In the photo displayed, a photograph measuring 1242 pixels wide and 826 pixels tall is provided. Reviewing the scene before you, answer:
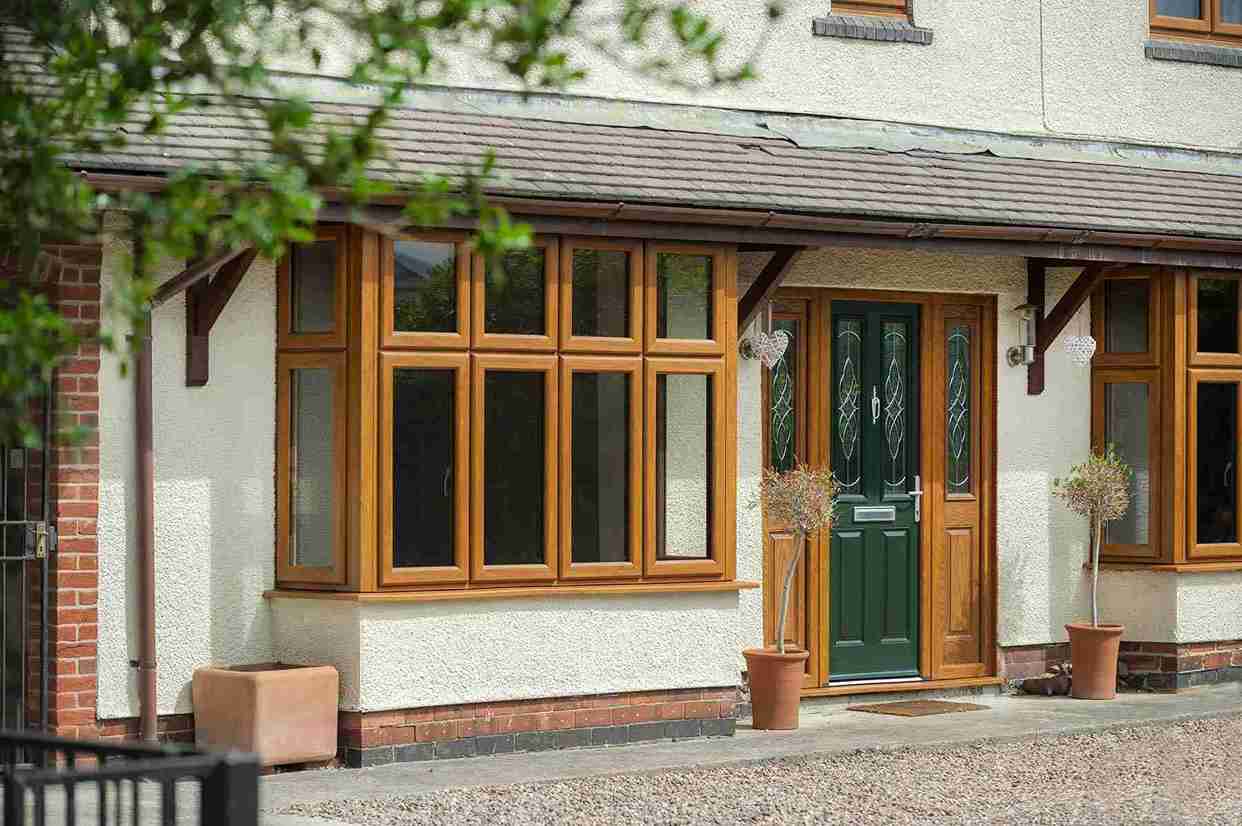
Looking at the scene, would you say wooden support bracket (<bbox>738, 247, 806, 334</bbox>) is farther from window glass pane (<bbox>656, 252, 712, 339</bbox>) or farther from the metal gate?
the metal gate

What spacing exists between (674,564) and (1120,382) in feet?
12.7

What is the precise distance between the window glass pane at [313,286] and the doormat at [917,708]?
13.3 ft

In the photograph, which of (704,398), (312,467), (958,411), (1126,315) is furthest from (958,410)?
(312,467)

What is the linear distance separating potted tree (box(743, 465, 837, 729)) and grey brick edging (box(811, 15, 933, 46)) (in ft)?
8.84

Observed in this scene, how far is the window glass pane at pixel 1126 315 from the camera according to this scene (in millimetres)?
13180

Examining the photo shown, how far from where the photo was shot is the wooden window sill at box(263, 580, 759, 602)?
10031 millimetres

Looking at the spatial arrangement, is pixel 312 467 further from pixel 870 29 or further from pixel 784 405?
pixel 870 29

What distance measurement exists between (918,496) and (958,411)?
2.04 ft

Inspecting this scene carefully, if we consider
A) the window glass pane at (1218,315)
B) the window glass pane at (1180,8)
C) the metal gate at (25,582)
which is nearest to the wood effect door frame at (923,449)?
the window glass pane at (1218,315)

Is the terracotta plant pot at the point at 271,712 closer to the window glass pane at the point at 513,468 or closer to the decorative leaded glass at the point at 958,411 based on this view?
the window glass pane at the point at 513,468

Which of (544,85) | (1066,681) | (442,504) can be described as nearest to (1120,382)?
(1066,681)

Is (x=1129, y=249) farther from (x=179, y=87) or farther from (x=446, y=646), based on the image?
(x=179, y=87)

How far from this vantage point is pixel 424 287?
10.2 meters

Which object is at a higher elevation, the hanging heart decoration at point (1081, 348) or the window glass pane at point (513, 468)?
the hanging heart decoration at point (1081, 348)
